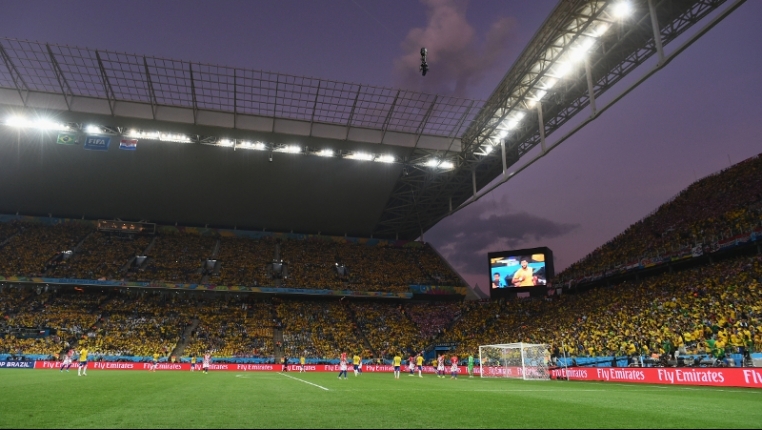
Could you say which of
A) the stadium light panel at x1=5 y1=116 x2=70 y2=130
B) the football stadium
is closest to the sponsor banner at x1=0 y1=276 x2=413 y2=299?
the football stadium

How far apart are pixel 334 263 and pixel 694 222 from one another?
125ft

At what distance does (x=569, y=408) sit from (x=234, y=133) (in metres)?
34.1

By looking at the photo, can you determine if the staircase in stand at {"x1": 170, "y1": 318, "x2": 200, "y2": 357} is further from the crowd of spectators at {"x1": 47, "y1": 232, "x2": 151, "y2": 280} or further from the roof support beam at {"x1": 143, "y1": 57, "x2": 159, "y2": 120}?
the roof support beam at {"x1": 143, "y1": 57, "x2": 159, "y2": 120}

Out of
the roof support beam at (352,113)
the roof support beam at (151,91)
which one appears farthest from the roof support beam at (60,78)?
the roof support beam at (352,113)

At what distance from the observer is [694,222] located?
3522 centimetres

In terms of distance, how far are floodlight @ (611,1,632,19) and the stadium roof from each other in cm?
9

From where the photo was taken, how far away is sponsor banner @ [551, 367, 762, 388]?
1823 centimetres

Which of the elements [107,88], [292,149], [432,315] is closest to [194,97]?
[107,88]

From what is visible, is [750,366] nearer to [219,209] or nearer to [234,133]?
[234,133]

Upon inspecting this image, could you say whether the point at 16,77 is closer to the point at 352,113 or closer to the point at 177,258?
the point at 352,113

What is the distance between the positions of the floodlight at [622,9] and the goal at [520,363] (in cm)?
1869

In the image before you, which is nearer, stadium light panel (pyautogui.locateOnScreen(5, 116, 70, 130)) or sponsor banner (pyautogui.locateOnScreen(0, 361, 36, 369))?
stadium light panel (pyautogui.locateOnScreen(5, 116, 70, 130))

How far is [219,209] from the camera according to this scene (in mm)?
54781

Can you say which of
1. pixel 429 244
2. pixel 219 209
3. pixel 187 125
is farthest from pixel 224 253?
pixel 429 244
